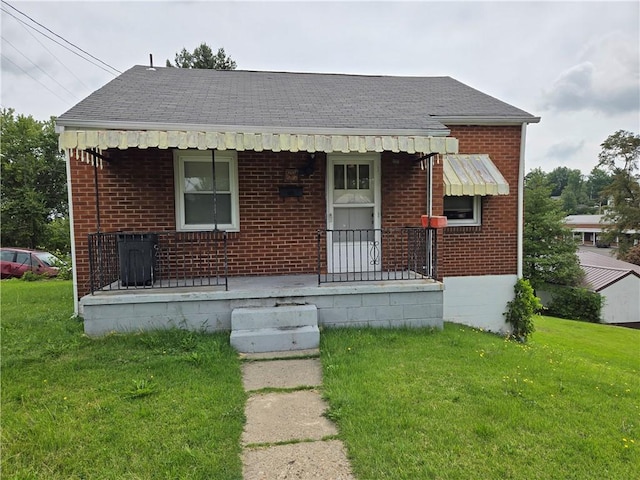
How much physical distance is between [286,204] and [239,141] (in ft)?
6.43

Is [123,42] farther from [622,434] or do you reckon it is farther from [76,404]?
[622,434]

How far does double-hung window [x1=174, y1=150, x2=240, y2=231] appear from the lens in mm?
6602

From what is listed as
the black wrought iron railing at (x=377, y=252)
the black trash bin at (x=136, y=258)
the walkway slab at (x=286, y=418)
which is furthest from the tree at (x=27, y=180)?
the walkway slab at (x=286, y=418)

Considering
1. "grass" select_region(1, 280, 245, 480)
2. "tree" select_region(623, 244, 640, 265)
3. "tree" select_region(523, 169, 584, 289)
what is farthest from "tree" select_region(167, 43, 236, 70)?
"tree" select_region(623, 244, 640, 265)

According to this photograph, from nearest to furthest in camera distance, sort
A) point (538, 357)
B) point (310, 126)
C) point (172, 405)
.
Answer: point (172, 405)
point (538, 357)
point (310, 126)

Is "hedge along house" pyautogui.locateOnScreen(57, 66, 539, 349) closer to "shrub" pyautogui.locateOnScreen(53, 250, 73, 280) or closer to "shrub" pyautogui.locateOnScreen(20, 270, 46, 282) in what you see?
"shrub" pyautogui.locateOnScreen(53, 250, 73, 280)

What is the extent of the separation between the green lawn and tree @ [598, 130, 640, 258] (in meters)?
38.6

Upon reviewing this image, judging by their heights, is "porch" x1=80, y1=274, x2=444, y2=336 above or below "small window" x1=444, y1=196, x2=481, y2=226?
below

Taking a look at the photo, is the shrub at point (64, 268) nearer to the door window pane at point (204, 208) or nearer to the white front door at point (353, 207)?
the door window pane at point (204, 208)

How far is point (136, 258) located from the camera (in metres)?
5.86

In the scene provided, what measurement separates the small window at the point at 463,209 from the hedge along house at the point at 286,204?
1.1 inches

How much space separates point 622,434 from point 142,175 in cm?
701

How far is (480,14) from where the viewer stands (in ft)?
33.8

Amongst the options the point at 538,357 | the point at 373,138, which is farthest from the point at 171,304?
the point at 538,357
